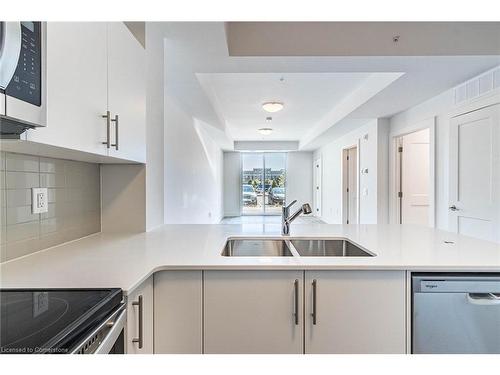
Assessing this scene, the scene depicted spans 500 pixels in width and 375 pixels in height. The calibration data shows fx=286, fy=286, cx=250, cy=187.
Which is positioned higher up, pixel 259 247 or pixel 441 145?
pixel 441 145

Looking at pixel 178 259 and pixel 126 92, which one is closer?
pixel 178 259

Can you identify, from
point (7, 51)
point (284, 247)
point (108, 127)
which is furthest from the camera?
point (284, 247)

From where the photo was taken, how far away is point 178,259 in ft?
4.24

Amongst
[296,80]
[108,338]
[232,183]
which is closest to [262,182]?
[232,183]

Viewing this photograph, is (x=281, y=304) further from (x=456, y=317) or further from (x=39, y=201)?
(x=39, y=201)

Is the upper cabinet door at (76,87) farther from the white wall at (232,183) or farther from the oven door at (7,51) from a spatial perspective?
the white wall at (232,183)

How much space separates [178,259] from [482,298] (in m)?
1.33

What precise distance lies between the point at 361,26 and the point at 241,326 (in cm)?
246

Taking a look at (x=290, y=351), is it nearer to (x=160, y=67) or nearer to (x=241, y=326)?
(x=241, y=326)

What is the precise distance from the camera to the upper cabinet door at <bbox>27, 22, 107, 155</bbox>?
961 millimetres

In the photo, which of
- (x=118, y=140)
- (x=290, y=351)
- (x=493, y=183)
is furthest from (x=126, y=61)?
(x=493, y=183)

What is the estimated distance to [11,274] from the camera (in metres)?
1.08

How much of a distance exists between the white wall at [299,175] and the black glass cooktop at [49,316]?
952 centimetres

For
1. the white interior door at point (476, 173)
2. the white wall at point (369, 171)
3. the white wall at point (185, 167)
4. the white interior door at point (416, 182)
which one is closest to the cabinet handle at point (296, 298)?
the white wall at point (185, 167)
